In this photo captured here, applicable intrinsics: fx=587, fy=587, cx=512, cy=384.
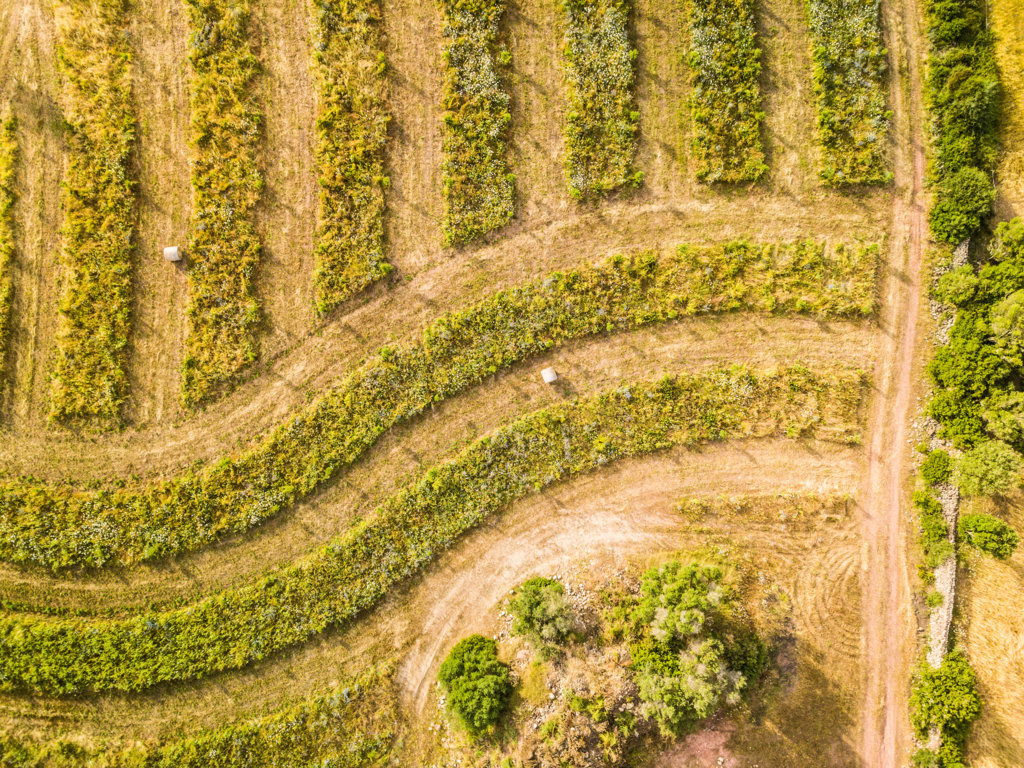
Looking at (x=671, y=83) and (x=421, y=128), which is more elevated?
(x=421, y=128)

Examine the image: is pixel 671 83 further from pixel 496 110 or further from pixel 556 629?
pixel 556 629

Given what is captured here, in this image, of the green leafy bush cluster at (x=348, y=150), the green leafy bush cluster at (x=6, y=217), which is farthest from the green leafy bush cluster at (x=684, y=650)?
the green leafy bush cluster at (x=6, y=217)

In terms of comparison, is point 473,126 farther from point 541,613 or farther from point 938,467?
point 938,467

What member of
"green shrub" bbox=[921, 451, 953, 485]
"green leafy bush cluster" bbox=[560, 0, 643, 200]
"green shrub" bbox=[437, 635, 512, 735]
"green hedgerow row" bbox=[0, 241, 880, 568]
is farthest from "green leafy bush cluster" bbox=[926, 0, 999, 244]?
"green shrub" bbox=[437, 635, 512, 735]

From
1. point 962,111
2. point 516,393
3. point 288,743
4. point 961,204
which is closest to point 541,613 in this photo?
point 516,393

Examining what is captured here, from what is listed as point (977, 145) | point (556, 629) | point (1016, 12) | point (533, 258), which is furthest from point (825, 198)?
point (556, 629)

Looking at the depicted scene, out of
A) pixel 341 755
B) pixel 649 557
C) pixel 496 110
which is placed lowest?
pixel 341 755

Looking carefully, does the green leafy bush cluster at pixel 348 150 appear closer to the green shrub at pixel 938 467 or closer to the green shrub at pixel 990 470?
the green shrub at pixel 938 467

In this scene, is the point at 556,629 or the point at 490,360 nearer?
the point at 556,629
